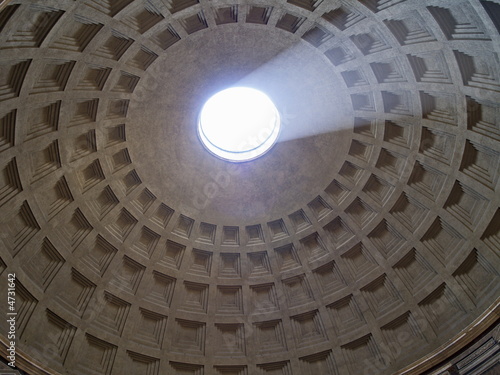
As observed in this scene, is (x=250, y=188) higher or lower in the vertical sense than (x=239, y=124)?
lower

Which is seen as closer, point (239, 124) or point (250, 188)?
point (250, 188)

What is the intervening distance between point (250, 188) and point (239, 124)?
17.7 ft

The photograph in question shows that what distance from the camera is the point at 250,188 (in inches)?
1012

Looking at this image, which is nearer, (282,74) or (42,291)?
(42,291)

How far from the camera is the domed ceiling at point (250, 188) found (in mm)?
18391

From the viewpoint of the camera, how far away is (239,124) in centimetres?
2919

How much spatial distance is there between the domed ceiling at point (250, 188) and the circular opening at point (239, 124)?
37.9 inches

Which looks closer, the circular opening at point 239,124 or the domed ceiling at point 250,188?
the domed ceiling at point 250,188

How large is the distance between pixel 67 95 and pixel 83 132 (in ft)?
7.31

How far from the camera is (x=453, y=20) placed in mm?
16938

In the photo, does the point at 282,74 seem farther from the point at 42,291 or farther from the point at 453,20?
the point at 42,291

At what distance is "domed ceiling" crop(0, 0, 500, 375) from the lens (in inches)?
724

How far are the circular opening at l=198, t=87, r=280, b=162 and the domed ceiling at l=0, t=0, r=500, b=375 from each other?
963 mm

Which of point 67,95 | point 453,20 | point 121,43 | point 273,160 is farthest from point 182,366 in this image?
point 453,20
